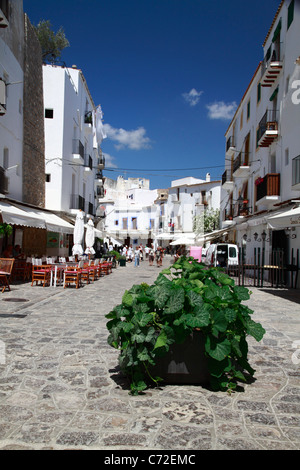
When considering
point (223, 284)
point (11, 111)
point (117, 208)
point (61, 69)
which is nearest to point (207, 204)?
point (117, 208)

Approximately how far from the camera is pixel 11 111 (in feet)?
55.4

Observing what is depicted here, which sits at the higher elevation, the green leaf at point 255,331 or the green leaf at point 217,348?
the green leaf at point 255,331

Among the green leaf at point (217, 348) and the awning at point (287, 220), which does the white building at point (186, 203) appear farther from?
the green leaf at point (217, 348)

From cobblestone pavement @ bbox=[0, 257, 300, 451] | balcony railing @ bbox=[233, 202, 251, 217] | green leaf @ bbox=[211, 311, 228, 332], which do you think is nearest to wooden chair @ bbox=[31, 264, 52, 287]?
cobblestone pavement @ bbox=[0, 257, 300, 451]

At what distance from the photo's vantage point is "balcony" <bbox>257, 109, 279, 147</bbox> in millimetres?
17844

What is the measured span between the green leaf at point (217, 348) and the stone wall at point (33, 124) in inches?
663

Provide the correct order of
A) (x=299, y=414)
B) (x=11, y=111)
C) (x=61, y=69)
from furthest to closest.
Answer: (x=61, y=69) < (x=11, y=111) < (x=299, y=414)

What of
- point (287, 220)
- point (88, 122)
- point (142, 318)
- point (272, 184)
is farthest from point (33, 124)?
point (142, 318)

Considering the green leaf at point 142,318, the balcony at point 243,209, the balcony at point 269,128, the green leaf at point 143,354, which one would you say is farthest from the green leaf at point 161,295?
the balcony at point 243,209

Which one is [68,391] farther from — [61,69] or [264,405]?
[61,69]

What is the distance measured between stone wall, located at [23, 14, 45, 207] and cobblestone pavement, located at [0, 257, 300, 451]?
14.8m

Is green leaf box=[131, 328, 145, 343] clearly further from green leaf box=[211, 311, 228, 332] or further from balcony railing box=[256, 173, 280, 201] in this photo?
balcony railing box=[256, 173, 280, 201]

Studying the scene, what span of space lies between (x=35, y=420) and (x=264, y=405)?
2175 millimetres

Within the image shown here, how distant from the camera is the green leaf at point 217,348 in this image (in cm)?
377
